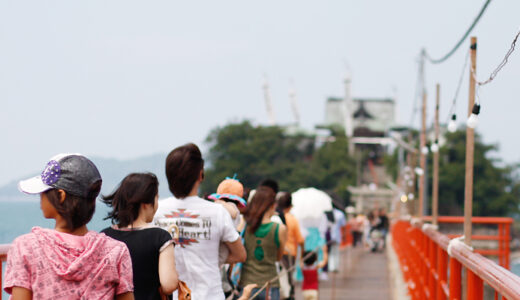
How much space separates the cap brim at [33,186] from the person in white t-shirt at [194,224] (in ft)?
5.00

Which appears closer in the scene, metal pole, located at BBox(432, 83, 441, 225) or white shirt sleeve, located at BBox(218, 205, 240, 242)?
white shirt sleeve, located at BBox(218, 205, 240, 242)

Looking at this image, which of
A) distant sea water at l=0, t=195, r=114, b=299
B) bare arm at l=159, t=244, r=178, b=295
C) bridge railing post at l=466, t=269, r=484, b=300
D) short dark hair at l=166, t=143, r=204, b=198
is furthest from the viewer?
short dark hair at l=166, t=143, r=204, b=198

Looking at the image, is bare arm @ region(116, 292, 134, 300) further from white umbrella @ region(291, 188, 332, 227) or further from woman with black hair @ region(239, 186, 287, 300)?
white umbrella @ region(291, 188, 332, 227)

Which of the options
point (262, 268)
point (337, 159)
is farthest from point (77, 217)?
point (337, 159)

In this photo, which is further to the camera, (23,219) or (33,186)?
(23,219)

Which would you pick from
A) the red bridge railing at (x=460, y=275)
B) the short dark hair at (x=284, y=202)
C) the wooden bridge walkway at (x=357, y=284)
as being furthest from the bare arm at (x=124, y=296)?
the wooden bridge walkway at (x=357, y=284)

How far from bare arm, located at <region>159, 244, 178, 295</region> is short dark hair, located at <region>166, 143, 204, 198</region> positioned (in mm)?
842

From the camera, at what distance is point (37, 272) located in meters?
2.78

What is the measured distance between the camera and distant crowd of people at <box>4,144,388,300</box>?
2.81 meters

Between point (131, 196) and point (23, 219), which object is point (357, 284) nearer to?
point (23, 219)

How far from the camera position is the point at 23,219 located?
4691mm

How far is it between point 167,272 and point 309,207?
879 cm

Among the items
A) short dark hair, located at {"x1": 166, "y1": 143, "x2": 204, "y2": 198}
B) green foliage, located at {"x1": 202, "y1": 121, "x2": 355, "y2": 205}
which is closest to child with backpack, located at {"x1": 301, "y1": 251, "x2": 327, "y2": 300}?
short dark hair, located at {"x1": 166, "y1": 143, "x2": 204, "y2": 198}

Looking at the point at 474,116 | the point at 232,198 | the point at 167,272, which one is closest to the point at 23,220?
the point at 232,198
